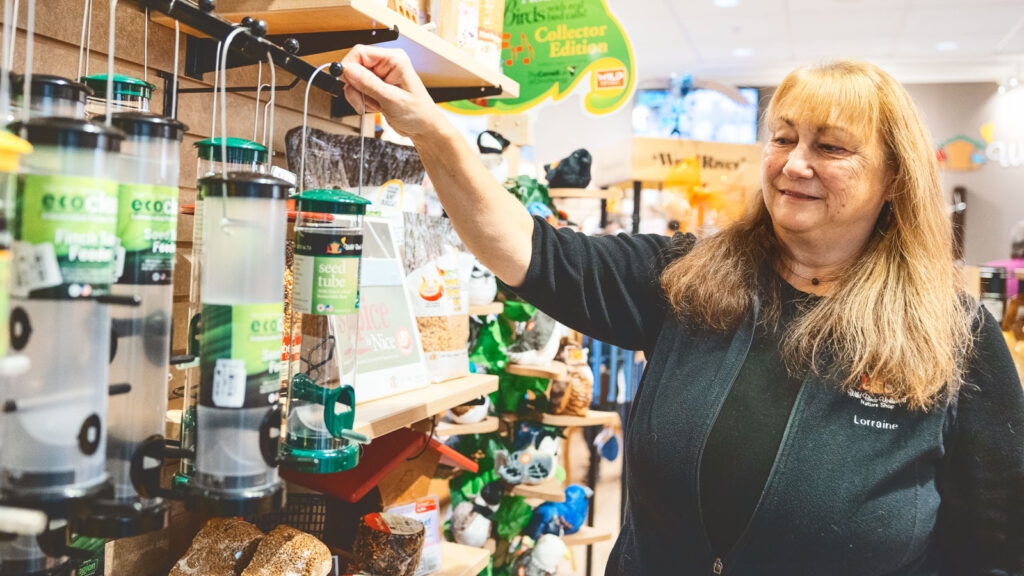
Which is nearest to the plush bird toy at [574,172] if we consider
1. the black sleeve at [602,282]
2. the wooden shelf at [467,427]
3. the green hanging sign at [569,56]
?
the green hanging sign at [569,56]

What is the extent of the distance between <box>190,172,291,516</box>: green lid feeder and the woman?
1.61 feet

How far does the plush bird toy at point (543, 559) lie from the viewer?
9.25ft

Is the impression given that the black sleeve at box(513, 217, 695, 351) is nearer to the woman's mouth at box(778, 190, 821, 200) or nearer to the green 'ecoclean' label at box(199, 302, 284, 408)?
the woman's mouth at box(778, 190, 821, 200)

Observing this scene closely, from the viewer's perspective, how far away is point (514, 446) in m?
2.86

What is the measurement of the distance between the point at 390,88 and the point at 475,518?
189 cm

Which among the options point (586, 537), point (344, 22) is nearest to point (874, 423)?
point (344, 22)

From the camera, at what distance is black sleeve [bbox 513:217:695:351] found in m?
1.42

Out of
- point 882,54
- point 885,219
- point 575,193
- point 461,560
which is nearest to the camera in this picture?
point 885,219

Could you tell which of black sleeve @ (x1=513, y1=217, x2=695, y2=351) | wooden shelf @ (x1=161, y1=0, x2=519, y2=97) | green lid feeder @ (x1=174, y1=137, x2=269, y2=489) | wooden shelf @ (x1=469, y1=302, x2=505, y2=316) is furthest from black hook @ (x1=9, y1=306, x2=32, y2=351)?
wooden shelf @ (x1=469, y1=302, x2=505, y2=316)

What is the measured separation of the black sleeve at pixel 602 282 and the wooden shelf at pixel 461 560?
60cm

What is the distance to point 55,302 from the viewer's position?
61 centimetres

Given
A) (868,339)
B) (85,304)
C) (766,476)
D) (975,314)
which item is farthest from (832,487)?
(85,304)

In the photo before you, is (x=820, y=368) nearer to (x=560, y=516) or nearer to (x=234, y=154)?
(x=234, y=154)

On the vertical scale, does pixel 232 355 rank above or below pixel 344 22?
below
